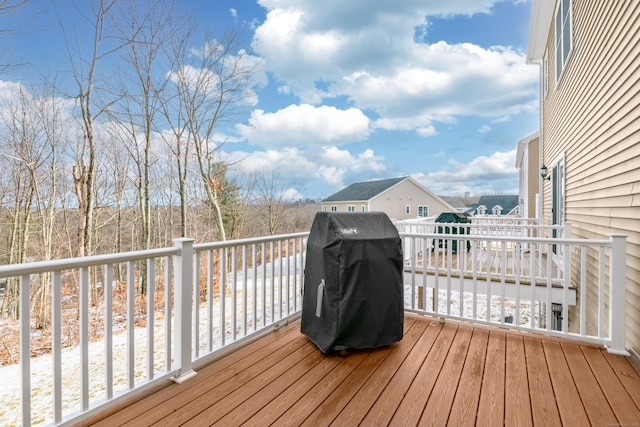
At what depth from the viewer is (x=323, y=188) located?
24328mm

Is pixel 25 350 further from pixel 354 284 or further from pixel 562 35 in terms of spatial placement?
pixel 562 35

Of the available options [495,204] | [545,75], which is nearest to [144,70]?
[545,75]

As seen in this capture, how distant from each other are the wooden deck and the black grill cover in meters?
0.17

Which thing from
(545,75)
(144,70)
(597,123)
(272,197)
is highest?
(144,70)

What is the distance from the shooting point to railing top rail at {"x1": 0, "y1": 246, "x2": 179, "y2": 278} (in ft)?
4.91

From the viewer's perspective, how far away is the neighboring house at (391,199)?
22.1m

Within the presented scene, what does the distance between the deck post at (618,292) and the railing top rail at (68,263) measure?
3.24 m

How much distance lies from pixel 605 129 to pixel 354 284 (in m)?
3.05

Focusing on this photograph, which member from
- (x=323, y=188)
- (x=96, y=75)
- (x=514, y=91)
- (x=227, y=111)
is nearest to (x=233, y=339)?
(x=96, y=75)

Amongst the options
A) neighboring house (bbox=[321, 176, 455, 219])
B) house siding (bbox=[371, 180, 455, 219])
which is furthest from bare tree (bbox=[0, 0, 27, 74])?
house siding (bbox=[371, 180, 455, 219])

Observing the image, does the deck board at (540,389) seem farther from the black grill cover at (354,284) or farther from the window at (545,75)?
the window at (545,75)

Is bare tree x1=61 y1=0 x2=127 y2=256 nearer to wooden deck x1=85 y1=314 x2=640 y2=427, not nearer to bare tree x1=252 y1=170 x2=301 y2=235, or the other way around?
wooden deck x1=85 y1=314 x2=640 y2=427

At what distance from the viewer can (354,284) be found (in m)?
2.60

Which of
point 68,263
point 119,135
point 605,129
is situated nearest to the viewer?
point 68,263
